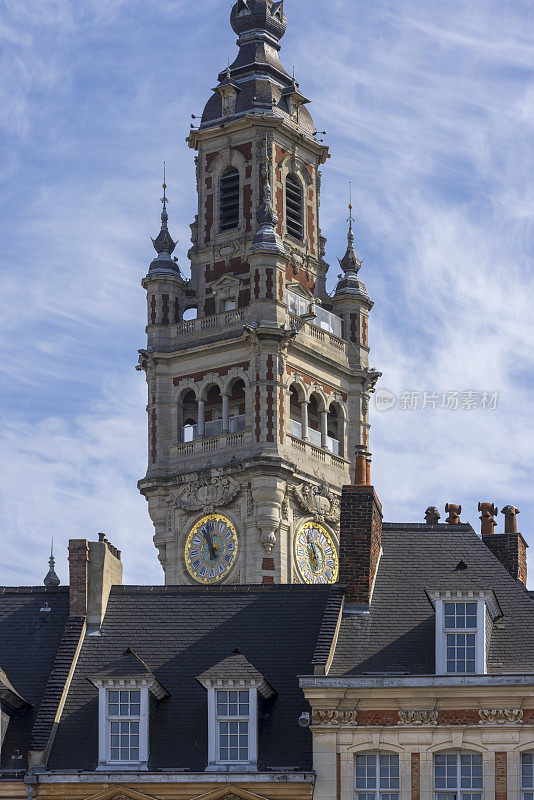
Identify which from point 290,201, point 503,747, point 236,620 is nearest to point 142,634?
point 236,620

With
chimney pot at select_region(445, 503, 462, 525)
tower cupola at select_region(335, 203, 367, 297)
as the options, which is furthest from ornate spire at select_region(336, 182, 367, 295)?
chimney pot at select_region(445, 503, 462, 525)

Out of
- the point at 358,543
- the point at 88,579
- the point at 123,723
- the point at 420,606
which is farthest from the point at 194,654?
the point at 420,606

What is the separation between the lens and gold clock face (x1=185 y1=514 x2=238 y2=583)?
3826 inches

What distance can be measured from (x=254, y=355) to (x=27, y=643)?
158 ft

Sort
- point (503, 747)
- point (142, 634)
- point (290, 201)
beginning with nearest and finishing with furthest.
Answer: point (503, 747)
point (142, 634)
point (290, 201)

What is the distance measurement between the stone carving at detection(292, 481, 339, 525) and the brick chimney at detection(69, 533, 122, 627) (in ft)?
147

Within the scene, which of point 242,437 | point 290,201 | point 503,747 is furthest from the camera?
point 290,201

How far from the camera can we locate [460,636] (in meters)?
49.7

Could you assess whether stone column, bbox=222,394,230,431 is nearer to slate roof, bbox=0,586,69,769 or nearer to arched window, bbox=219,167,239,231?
arched window, bbox=219,167,239,231

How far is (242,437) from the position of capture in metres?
98.9

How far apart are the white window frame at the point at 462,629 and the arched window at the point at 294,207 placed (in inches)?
2326

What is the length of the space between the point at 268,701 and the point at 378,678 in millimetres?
2785

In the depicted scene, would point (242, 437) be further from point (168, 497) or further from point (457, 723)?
point (457, 723)

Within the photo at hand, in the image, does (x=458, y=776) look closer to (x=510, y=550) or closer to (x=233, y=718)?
(x=233, y=718)
